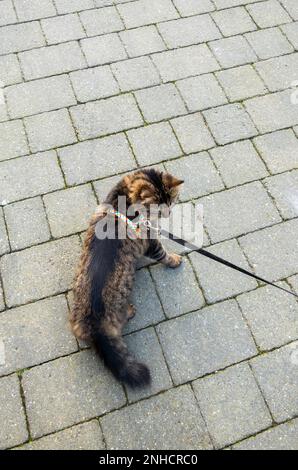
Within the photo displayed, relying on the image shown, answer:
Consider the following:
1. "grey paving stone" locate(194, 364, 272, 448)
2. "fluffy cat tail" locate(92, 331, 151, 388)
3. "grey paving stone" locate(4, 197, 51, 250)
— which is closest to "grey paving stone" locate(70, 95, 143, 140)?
"grey paving stone" locate(4, 197, 51, 250)

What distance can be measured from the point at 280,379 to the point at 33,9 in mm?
4496

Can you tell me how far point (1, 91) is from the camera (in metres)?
3.95

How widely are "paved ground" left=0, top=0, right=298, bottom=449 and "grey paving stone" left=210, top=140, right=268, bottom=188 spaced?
1cm

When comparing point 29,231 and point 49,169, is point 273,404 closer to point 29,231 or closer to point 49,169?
point 29,231

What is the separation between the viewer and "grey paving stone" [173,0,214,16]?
14.7 feet

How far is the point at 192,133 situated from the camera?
3738 millimetres

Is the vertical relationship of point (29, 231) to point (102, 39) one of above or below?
below

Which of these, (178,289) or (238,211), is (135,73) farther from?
(178,289)

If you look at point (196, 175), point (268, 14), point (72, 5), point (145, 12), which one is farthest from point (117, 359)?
point (268, 14)

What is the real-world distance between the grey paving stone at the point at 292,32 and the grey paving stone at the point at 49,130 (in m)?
2.57

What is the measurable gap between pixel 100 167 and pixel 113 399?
1.93 metres

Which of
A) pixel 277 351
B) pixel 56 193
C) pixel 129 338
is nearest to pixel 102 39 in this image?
pixel 56 193

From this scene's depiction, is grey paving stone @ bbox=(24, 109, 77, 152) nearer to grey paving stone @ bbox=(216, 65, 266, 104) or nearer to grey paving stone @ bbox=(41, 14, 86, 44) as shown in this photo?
grey paving stone @ bbox=(41, 14, 86, 44)

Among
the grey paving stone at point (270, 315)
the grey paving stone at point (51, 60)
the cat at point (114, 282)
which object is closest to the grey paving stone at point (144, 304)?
the cat at point (114, 282)
